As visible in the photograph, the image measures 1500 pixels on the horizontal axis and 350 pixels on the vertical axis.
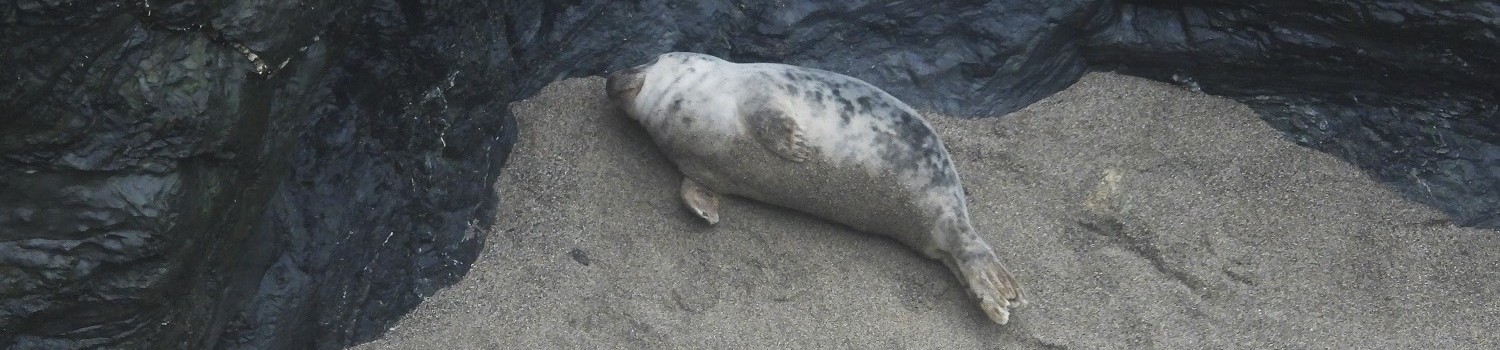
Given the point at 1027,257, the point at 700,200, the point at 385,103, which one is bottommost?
the point at 1027,257

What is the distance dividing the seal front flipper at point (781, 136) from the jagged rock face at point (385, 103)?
481 mm

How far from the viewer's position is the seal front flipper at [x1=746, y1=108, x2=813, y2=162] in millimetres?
3803

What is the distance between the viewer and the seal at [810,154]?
3814 millimetres

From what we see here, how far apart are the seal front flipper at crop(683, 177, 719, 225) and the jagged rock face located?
53cm

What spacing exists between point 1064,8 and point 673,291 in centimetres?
159

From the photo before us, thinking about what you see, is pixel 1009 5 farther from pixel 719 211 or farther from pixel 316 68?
pixel 316 68

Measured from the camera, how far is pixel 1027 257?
3.90 meters

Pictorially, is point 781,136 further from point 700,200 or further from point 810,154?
point 700,200

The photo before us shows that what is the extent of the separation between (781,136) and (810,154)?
0.32 feet

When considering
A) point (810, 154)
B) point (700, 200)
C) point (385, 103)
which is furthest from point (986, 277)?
point (385, 103)

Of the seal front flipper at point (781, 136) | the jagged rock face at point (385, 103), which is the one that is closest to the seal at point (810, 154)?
the seal front flipper at point (781, 136)

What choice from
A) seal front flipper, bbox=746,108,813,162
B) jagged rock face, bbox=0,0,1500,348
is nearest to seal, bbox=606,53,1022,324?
seal front flipper, bbox=746,108,813,162

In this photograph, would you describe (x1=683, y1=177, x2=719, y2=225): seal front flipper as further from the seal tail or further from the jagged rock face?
the seal tail

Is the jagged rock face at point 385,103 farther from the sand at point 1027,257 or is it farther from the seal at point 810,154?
the seal at point 810,154
